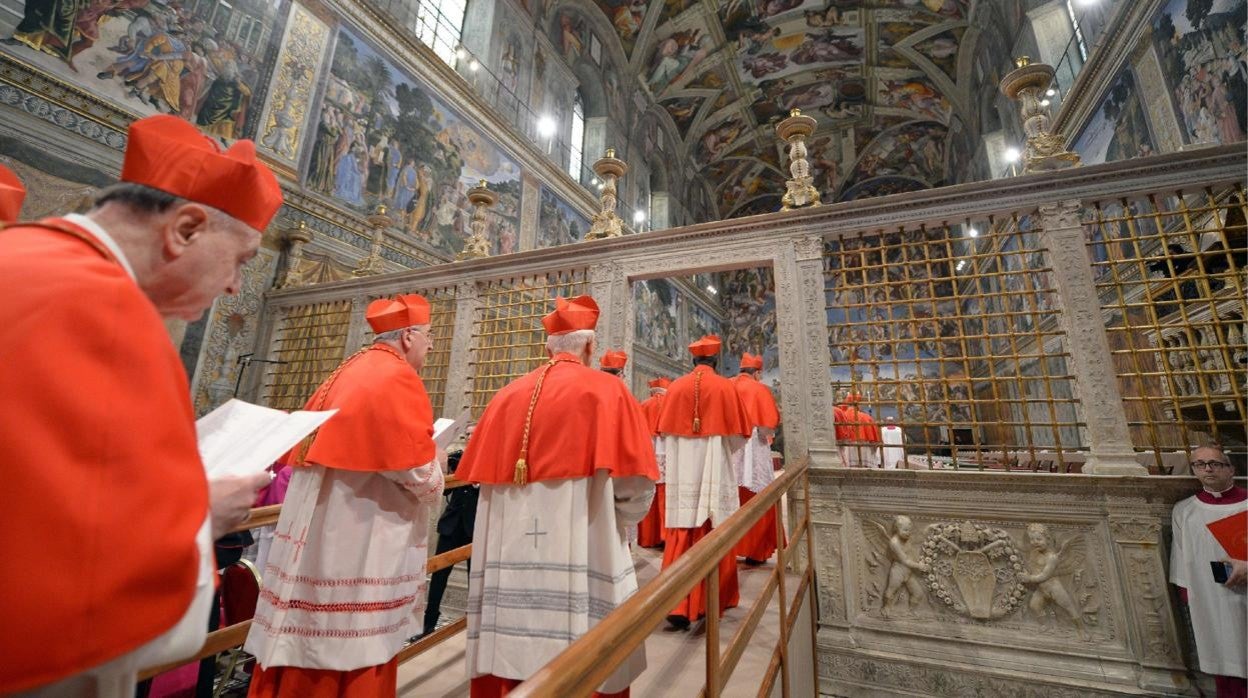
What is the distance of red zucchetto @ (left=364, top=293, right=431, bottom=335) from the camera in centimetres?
261

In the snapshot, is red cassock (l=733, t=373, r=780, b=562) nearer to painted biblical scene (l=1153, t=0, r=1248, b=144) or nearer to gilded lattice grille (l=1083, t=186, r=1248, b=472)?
gilded lattice grille (l=1083, t=186, r=1248, b=472)

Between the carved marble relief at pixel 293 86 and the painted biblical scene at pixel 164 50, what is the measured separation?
0.53ft

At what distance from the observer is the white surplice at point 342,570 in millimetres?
2037

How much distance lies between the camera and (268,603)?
2.17m

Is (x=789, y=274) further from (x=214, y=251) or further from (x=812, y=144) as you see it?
(x=812, y=144)

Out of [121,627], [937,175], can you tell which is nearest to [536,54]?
[121,627]

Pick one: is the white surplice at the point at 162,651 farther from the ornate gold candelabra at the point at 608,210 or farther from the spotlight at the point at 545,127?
the spotlight at the point at 545,127

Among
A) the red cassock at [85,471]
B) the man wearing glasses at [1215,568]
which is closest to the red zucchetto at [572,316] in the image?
the red cassock at [85,471]

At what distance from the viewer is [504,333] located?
6.08 m

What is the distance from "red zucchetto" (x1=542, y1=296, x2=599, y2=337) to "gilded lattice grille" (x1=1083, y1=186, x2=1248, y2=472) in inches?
140

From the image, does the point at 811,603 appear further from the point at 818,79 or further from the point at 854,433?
the point at 818,79

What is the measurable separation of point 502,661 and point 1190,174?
5.60 meters

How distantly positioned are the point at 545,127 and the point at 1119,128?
12.1 m

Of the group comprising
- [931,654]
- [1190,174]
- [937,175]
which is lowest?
[931,654]
